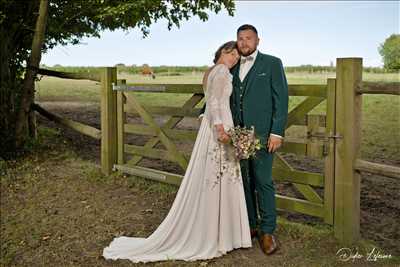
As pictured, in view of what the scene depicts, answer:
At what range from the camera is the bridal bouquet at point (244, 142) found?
14.6 feet

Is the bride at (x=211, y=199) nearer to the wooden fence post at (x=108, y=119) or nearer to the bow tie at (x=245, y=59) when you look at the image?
the bow tie at (x=245, y=59)

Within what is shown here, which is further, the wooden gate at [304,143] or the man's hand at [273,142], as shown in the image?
the wooden gate at [304,143]

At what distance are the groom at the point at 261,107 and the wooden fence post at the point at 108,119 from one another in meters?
3.67

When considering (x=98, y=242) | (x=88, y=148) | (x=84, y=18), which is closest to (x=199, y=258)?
(x=98, y=242)

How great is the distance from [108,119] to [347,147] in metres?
4.30

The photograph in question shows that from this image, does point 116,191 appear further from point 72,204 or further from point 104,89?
point 104,89

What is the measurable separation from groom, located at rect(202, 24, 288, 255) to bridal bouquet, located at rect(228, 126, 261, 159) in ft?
0.52

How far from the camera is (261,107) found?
4594mm

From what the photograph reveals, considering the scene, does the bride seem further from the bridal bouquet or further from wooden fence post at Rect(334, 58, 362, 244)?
wooden fence post at Rect(334, 58, 362, 244)

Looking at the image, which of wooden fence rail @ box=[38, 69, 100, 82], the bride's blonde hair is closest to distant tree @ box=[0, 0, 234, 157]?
wooden fence rail @ box=[38, 69, 100, 82]

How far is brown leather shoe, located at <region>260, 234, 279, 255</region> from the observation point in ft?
15.8

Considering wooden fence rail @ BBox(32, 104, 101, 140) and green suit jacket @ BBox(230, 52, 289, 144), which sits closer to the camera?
green suit jacket @ BBox(230, 52, 289, 144)
